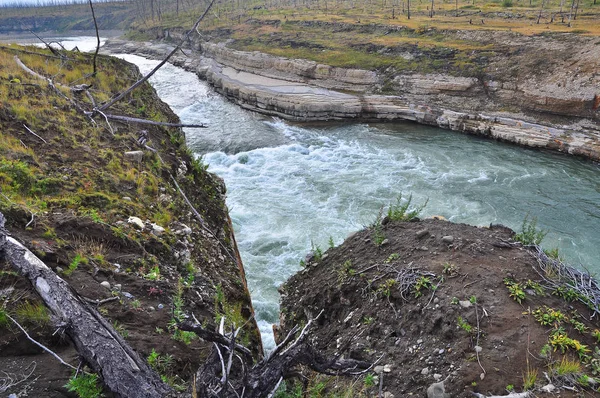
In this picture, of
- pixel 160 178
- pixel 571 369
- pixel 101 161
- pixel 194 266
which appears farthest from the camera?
pixel 160 178

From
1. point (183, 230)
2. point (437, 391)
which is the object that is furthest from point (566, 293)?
point (183, 230)

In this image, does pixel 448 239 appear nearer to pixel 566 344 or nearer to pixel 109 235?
pixel 566 344

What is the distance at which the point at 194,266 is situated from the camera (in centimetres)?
525

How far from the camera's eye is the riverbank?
800 inches

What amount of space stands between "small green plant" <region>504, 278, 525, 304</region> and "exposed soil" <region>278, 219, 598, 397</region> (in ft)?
0.13

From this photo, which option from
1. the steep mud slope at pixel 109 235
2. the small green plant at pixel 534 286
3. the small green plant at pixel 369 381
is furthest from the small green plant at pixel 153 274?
the small green plant at pixel 534 286

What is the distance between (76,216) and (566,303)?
5.91 meters

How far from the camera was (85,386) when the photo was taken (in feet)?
8.46

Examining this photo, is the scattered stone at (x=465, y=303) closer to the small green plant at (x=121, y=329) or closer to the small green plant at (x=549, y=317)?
the small green plant at (x=549, y=317)

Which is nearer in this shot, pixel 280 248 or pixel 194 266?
pixel 194 266

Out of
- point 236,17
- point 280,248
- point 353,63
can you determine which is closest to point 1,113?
point 280,248

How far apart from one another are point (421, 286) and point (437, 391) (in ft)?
4.92

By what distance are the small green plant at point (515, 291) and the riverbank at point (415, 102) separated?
17.9 meters

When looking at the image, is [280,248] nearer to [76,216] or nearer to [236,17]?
[76,216]
